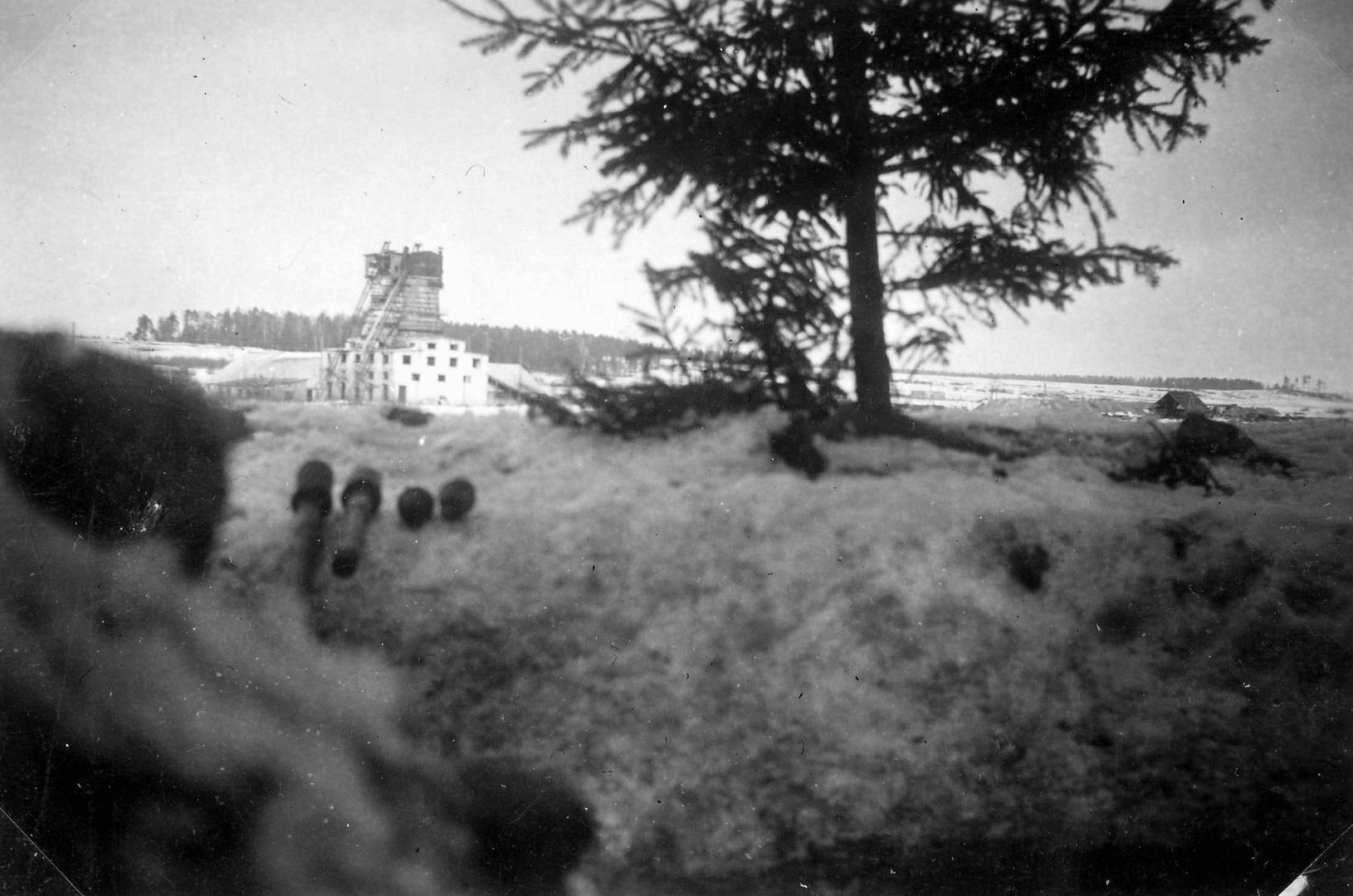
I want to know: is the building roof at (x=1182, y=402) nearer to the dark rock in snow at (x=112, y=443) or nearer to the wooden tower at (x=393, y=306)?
the wooden tower at (x=393, y=306)

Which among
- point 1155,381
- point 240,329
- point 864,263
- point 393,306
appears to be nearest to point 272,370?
point 240,329

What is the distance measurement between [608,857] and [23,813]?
53.9 inches

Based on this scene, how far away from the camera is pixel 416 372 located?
1.38m

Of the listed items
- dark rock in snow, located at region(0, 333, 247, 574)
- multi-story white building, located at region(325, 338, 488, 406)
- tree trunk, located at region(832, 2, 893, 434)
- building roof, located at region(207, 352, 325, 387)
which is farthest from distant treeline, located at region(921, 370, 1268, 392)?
dark rock in snow, located at region(0, 333, 247, 574)

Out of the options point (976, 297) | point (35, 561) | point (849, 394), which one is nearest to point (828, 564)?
point (849, 394)

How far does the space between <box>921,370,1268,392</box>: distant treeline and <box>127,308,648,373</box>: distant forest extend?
767mm

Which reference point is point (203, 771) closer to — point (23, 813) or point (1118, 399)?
point (23, 813)

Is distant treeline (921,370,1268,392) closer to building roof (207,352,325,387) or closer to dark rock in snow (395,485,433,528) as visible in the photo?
dark rock in snow (395,485,433,528)

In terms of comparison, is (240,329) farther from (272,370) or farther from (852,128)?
(852,128)

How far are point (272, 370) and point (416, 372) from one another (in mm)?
269

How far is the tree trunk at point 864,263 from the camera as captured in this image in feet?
4.47

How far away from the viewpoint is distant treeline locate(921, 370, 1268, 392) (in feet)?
4.87

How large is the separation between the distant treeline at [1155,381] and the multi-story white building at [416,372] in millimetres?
991

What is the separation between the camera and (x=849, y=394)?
1.40 meters
